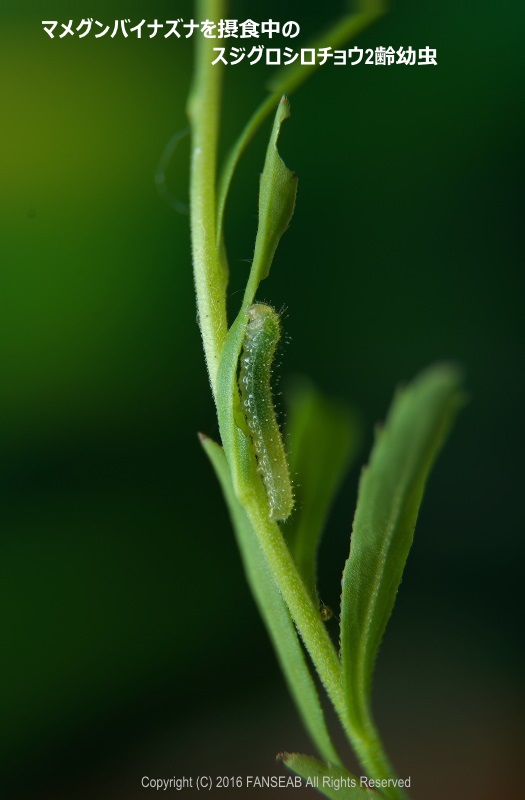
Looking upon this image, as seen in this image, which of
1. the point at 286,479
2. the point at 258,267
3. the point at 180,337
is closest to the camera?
the point at 258,267

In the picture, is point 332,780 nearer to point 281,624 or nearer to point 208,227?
point 281,624

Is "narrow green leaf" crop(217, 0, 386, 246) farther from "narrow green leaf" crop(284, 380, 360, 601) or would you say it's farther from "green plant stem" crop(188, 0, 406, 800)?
"narrow green leaf" crop(284, 380, 360, 601)

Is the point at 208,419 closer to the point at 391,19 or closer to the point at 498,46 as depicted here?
the point at 391,19

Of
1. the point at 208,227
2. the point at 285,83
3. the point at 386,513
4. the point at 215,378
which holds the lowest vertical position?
the point at 386,513

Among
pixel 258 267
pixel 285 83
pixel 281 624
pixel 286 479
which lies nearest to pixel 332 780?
pixel 281 624

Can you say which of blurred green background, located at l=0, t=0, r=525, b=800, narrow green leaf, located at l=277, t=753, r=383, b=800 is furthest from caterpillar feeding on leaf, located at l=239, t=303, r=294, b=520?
blurred green background, located at l=0, t=0, r=525, b=800

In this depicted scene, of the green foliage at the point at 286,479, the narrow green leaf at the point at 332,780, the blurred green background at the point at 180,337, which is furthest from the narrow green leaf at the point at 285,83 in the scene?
the blurred green background at the point at 180,337
